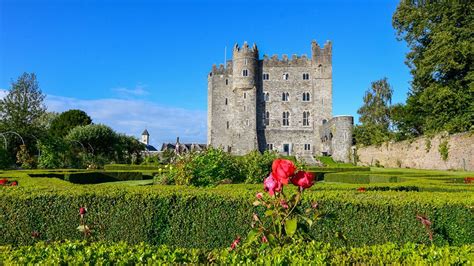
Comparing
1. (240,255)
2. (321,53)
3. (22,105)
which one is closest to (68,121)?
(22,105)

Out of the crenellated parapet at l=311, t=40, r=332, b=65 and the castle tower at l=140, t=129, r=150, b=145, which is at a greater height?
the crenellated parapet at l=311, t=40, r=332, b=65

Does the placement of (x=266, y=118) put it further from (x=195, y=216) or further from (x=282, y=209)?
(x=282, y=209)

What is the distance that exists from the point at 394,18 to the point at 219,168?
21724 mm

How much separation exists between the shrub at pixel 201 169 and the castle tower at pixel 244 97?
1559 inches

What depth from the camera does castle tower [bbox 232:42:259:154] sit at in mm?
54219

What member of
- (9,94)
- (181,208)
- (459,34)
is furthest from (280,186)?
(9,94)

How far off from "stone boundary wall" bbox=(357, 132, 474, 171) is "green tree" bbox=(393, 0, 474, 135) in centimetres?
98

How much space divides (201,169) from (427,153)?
21.0 metres

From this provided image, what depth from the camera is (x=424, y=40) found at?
1116 inches

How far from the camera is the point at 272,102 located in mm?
57219

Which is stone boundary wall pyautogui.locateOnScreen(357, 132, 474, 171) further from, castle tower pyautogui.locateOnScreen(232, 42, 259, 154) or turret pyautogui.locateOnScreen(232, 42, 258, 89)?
turret pyautogui.locateOnScreen(232, 42, 258, 89)

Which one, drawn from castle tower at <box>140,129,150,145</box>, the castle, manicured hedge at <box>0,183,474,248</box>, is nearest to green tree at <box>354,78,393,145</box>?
the castle

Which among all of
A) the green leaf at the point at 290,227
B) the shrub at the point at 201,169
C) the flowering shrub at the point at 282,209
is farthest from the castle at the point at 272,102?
the green leaf at the point at 290,227

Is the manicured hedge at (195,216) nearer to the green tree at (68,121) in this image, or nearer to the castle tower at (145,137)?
the green tree at (68,121)
